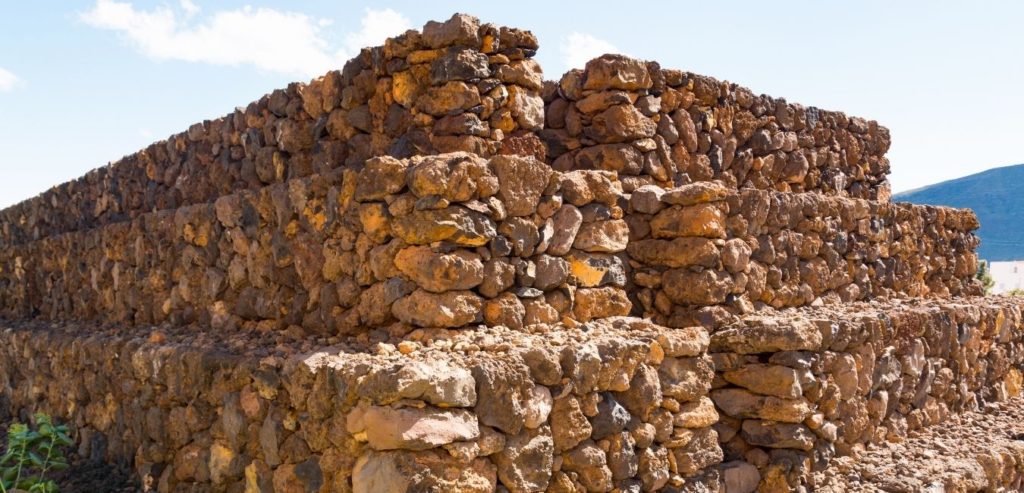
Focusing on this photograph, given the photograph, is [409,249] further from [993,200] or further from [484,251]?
[993,200]

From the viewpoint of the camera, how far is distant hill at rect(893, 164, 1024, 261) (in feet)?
234

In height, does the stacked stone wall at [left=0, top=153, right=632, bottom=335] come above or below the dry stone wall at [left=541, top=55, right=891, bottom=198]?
below

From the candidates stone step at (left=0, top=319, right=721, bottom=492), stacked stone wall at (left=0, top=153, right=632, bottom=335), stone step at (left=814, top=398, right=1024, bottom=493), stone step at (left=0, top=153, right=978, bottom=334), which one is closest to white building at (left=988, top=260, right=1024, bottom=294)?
stone step at (left=814, top=398, right=1024, bottom=493)

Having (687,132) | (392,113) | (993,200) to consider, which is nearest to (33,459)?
(392,113)

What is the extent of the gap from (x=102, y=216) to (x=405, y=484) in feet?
16.8

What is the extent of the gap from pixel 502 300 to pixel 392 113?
117 cm

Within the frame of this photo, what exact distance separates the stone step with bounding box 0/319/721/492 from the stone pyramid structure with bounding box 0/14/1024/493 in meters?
0.01

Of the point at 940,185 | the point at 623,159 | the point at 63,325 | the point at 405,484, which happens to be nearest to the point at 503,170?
the point at 623,159

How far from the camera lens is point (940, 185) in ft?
274

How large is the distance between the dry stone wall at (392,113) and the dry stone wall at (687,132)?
352 mm

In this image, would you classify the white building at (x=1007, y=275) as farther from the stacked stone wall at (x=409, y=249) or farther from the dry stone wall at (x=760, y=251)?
the stacked stone wall at (x=409, y=249)

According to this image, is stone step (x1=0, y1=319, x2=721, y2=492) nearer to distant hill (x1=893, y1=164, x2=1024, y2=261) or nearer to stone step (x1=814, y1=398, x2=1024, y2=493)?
stone step (x1=814, y1=398, x2=1024, y2=493)

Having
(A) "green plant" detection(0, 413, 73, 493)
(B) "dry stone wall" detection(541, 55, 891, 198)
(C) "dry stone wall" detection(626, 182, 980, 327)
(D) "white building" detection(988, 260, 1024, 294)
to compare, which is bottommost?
(D) "white building" detection(988, 260, 1024, 294)

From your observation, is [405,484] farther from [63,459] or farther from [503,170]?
[63,459]
